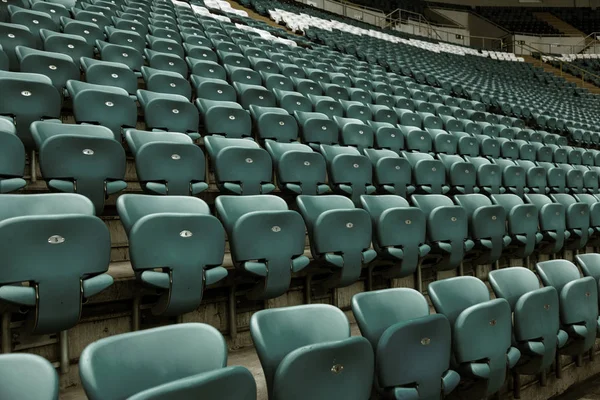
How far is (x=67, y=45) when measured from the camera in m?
1.66

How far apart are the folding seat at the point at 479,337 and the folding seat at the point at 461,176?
3.15 feet

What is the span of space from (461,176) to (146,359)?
1516 millimetres

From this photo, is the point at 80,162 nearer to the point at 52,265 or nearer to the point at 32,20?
the point at 52,265

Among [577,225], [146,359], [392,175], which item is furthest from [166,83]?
[577,225]

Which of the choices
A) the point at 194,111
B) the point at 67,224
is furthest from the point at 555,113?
the point at 67,224

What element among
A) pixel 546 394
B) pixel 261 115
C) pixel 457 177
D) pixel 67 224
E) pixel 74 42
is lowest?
pixel 546 394

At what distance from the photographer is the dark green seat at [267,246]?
87 centimetres

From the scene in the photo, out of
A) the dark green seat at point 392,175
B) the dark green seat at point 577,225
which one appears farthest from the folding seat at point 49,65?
the dark green seat at point 577,225

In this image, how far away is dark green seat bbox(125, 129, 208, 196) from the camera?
1.04 metres

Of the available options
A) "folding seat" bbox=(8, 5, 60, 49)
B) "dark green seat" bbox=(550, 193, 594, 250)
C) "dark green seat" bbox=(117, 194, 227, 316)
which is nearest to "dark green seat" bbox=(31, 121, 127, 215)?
"dark green seat" bbox=(117, 194, 227, 316)

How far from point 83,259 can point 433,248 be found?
0.91 metres

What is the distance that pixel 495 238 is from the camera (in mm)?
1363

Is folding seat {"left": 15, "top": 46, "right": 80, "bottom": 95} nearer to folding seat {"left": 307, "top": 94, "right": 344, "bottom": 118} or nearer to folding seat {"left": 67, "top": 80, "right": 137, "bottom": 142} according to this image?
folding seat {"left": 67, "top": 80, "right": 137, "bottom": 142}

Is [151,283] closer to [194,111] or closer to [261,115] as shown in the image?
[194,111]
